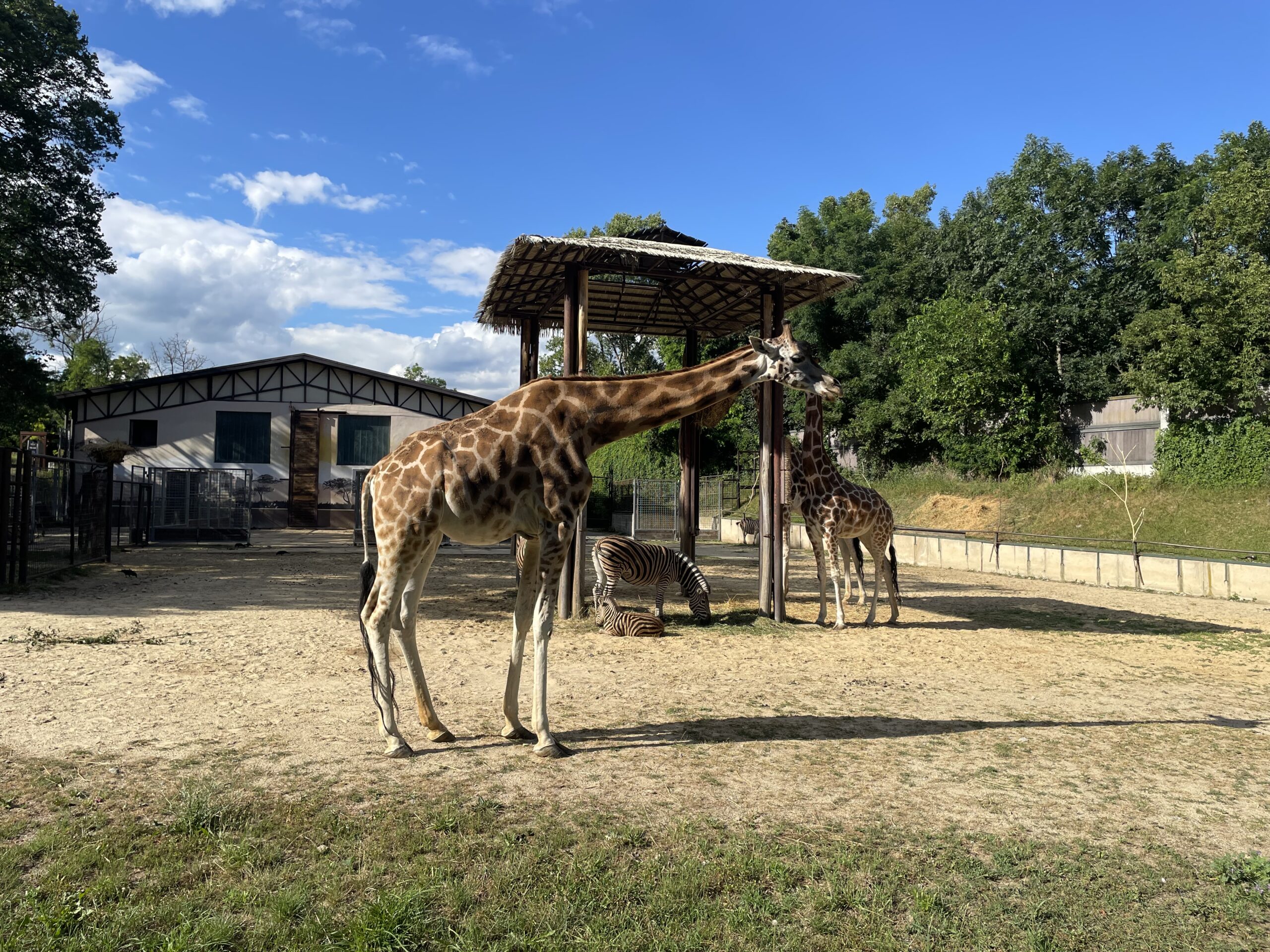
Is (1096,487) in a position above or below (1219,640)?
above

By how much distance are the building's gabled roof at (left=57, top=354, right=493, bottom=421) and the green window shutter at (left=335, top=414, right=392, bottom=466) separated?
850 millimetres

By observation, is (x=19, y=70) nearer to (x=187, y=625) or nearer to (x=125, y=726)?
(x=187, y=625)

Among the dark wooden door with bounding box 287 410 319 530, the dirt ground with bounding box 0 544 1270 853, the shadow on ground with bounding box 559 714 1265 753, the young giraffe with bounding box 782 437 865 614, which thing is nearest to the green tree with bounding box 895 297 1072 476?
the dirt ground with bounding box 0 544 1270 853

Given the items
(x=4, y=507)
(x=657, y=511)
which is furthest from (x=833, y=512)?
(x=657, y=511)

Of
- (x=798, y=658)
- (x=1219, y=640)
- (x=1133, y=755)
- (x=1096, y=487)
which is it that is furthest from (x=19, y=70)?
(x=1096, y=487)

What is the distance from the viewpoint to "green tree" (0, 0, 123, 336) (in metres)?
17.7

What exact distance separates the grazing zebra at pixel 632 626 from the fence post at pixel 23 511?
10610mm

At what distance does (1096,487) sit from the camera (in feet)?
89.8

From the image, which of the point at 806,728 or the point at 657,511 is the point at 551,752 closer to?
the point at 806,728

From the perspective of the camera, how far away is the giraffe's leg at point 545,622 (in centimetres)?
588

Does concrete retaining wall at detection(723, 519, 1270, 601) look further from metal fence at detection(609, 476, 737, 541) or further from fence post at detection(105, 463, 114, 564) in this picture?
fence post at detection(105, 463, 114, 564)

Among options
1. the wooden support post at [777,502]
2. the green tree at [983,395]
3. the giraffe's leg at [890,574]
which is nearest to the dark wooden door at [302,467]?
the wooden support post at [777,502]

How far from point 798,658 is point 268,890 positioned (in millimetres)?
7305

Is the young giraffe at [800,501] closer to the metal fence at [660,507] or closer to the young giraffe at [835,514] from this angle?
the young giraffe at [835,514]
